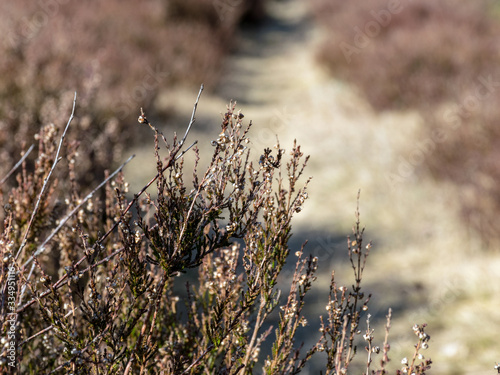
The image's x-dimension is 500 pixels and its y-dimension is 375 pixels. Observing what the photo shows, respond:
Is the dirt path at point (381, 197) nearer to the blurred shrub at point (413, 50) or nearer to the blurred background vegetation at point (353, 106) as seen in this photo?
the blurred background vegetation at point (353, 106)

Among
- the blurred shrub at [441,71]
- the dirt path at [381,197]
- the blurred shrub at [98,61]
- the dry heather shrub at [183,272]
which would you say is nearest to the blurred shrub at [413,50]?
the blurred shrub at [441,71]

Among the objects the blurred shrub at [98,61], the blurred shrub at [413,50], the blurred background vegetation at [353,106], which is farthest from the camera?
the blurred shrub at [413,50]

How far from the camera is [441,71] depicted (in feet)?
19.8

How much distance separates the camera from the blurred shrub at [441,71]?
4.14 meters

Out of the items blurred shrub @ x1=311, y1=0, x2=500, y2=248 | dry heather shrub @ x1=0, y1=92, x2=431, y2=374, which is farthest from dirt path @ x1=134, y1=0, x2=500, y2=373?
dry heather shrub @ x1=0, y1=92, x2=431, y2=374

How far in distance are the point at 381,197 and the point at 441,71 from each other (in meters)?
2.33

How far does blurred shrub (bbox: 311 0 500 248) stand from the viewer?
4.14m

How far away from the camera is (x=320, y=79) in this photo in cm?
787

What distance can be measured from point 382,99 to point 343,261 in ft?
9.97

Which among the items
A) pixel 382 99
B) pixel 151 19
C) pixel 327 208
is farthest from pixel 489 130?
pixel 151 19

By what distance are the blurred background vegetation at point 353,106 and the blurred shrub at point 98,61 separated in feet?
0.08

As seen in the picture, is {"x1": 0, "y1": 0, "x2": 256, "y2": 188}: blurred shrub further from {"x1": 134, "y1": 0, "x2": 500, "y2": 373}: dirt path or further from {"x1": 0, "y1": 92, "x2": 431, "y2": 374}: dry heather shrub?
{"x1": 0, "y1": 92, "x2": 431, "y2": 374}: dry heather shrub

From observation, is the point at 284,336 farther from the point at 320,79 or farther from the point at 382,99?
the point at 320,79

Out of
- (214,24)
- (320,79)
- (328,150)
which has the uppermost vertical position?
(214,24)
